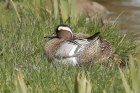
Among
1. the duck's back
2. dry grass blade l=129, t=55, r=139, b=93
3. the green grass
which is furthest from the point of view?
the duck's back

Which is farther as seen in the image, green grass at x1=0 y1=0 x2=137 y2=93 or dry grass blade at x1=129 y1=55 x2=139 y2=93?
green grass at x1=0 y1=0 x2=137 y2=93

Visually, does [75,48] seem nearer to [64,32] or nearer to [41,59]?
[41,59]

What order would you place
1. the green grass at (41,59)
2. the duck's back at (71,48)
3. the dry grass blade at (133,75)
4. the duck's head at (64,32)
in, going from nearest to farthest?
the dry grass blade at (133,75), the green grass at (41,59), the duck's back at (71,48), the duck's head at (64,32)

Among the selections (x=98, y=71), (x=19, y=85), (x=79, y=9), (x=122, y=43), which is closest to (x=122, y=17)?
(x=79, y=9)

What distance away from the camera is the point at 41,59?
20.1ft

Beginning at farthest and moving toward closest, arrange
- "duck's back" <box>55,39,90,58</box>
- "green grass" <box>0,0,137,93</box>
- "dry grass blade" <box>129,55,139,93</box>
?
1. "duck's back" <box>55,39,90,58</box>
2. "green grass" <box>0,0,137,93</box>
3. "dry grass blade" <box>129,55,139,93</box>

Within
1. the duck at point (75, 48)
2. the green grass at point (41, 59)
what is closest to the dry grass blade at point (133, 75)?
the green grass at point (41, 59)

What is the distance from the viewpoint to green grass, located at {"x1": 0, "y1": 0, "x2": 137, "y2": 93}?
4.84 metres

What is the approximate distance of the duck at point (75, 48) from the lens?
19.7ft

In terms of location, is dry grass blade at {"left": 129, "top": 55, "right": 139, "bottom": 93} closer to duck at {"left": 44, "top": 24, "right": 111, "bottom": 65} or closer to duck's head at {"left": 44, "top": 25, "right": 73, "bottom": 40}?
duck at {"left": 44, "top": 24, "right": 111, "bottom": 65}

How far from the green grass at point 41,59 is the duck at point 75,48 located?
0.43 ft

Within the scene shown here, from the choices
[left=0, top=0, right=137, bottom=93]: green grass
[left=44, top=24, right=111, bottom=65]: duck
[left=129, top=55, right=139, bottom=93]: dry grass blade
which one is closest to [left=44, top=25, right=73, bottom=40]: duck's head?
[left=44, top=24, right=111, bottom=65]: duck

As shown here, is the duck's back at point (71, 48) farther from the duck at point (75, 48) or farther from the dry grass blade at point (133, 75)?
the dry grass blade at point (133, 75)

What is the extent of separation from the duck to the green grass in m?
0.13
